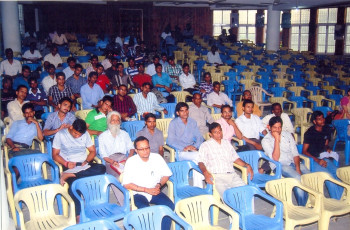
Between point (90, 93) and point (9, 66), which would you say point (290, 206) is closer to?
point (90, 93)

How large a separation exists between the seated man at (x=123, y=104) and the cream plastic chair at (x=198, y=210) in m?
3.48

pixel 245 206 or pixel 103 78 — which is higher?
pixel 103 78

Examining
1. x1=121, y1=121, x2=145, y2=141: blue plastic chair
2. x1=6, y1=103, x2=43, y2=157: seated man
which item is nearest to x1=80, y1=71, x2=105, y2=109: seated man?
x1=121, y1=121, x2=145, y2=141: blue plastic chair

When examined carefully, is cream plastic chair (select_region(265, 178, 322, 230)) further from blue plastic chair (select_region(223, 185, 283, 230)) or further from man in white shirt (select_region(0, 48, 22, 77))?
man in white shirt (select_region(0, 48, 22, 77))

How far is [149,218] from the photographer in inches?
143

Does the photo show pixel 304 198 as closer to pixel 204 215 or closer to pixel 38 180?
pixel 204 215

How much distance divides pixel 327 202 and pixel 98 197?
2707 mm

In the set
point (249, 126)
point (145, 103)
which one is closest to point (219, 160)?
point (249, 126)

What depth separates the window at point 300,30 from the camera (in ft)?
76.0

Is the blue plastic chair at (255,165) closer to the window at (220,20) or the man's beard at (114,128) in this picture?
the man's beard at (114,128)

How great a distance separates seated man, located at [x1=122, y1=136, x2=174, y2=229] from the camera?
173 inches

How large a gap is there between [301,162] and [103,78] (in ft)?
16.6

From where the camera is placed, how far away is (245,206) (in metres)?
4.24

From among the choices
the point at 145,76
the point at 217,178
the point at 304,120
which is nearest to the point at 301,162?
the point at 217,178
